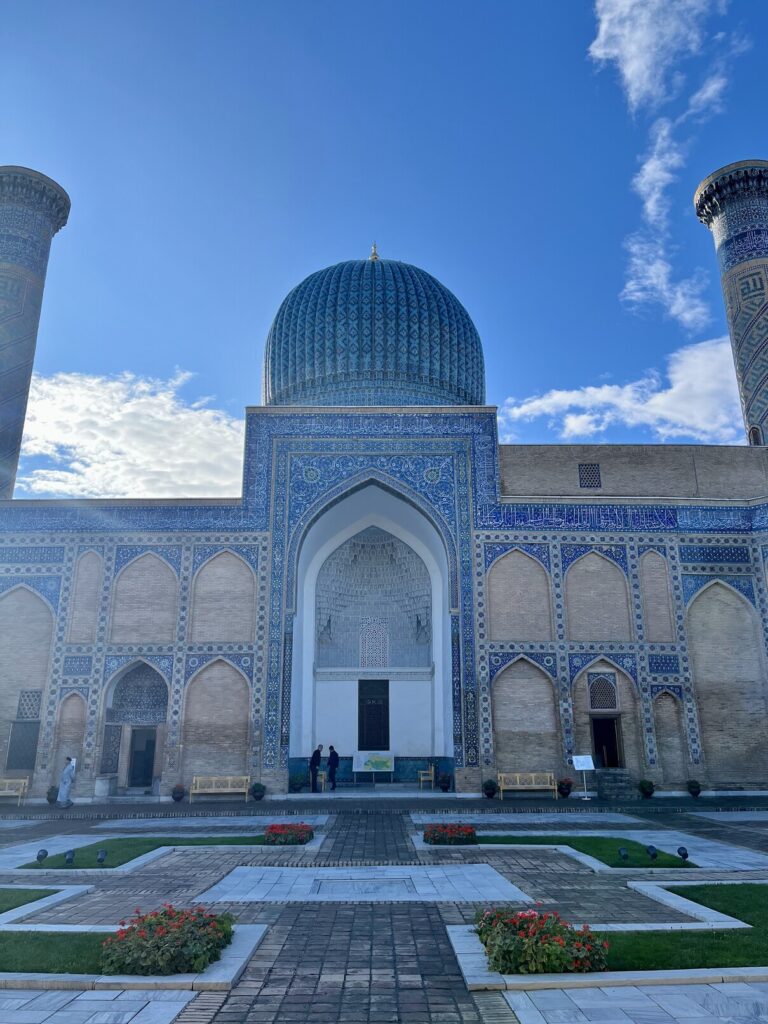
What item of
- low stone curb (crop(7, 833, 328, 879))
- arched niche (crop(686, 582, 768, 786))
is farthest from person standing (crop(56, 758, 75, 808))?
arched niche (crop(686, 582, 768, 786))

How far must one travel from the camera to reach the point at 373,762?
536 inches

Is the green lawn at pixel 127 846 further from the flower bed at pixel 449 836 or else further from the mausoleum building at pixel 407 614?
the mausoleum building at pixel 407 614

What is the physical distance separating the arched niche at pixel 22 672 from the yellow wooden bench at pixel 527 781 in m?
7.57

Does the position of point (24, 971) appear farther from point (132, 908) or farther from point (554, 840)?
point (554, 840)

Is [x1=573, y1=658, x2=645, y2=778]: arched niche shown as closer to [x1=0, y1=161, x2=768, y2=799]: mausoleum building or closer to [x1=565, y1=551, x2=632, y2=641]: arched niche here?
[x1=0, y1=161, x2=768, y2=799]: mausoleum building

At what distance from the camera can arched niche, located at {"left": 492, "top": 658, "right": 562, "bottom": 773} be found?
1211cm

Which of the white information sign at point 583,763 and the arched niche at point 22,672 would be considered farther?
the arched niche at point 22,672

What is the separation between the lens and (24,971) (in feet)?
11.7

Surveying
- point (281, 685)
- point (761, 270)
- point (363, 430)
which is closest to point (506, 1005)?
point (281, 685)

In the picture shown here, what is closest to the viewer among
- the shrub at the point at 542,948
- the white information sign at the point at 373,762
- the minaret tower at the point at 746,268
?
the shrub at the point at 542,948

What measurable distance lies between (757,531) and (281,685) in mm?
8657

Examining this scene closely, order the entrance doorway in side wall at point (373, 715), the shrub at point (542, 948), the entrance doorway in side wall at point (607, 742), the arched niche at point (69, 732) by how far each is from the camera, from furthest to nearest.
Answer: the entrance doorway in side wall at point (373, 715)
the entrance doorway in side wall at point (607, 742)
the arched niche at point (69, 732)
the shrub at point (542, 948)

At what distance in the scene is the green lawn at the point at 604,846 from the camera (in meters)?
6.35

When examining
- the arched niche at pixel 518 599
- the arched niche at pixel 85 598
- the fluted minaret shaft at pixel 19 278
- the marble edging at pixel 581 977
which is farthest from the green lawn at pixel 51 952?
the fluted minaret shaft at pixel 19 278
